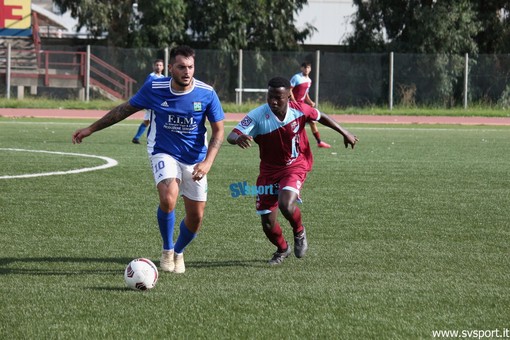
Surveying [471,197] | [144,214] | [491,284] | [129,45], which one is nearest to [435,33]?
[129,45]

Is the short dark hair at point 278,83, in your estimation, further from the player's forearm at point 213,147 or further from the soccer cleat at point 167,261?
the soccer cleat at point 167,261

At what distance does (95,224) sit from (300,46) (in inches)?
1456

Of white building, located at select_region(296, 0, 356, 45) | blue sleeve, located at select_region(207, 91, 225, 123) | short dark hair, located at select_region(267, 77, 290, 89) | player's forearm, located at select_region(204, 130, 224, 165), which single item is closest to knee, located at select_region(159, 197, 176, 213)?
player's forearm, located at select_region(204, 130, 224, 165)

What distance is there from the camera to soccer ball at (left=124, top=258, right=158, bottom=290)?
7.01 metres

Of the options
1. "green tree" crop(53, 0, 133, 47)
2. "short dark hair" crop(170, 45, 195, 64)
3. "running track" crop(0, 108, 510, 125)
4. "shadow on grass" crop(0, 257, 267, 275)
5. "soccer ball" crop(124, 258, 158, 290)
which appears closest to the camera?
"soccer ball" crop(124, 258, 158, 290)

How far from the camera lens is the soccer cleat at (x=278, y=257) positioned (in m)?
8.27

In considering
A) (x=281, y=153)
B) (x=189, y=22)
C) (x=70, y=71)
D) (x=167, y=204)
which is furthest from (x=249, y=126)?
(x=189, y=22)

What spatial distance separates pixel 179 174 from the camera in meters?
8.05

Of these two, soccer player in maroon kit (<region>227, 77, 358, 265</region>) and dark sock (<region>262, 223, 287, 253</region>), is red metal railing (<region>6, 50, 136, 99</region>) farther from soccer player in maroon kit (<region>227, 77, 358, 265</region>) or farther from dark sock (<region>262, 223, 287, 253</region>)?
dark sock (<region>262, 223, 287, 253</region>)

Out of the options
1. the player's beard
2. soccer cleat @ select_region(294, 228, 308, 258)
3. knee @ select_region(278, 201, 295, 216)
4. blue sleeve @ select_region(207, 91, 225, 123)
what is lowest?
soccer cleat @ select_region(294, 228, 308, 258)

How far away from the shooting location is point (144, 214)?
10.9m

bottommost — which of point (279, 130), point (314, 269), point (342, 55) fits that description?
point (314, 269)

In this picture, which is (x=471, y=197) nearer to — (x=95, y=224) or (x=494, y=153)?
(x=95, y=224)

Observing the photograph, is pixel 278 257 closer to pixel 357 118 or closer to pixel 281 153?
pixel 281 153
